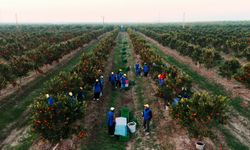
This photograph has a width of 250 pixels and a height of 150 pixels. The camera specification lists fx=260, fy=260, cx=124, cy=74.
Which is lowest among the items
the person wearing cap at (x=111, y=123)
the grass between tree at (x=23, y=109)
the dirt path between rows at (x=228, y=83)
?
the grass between tree at (x=23, y=109)

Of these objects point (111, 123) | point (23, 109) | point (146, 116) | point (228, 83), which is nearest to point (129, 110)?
point (146, 116)

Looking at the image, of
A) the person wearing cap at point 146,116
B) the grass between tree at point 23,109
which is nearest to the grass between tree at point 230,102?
the person wearing cap at point 146,116

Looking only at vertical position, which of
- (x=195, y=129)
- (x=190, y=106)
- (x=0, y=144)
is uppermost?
(x=190, y=106)

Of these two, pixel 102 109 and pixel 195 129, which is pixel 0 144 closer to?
pixel 102 109

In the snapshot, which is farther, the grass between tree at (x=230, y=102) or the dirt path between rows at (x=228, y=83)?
the dirt path between rows at (x=228, y=83)

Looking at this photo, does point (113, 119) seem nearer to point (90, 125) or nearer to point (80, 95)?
point (90, 125)

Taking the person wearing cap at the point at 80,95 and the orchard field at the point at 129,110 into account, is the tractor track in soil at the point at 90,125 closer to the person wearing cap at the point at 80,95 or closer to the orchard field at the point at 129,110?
the orchard field at the point at 129,110

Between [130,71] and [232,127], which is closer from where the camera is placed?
[232,127]

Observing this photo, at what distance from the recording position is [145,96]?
2628cm

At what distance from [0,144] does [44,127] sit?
4883mm

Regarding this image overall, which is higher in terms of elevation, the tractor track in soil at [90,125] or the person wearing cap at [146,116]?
the person wearing cap at [146,116]

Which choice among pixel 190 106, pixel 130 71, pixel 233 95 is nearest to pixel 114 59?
pixel 130 71

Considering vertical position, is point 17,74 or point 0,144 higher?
point 17,74

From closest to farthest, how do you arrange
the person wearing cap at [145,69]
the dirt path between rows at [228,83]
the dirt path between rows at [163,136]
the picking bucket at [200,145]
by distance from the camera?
the picking bucket at [200,145]
the dirt path between rows at [163,136]
the dirt path between rows at [228,83]
the person wearing cap at [145,69]
